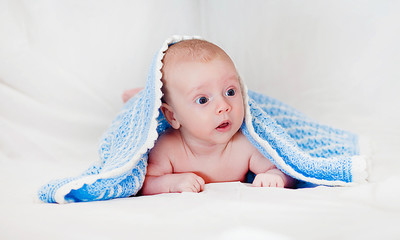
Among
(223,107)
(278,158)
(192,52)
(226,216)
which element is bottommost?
(226,216)

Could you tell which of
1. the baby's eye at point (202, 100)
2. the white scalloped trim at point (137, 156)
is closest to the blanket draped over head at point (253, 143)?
the white scalloped trim at point (137, 156)

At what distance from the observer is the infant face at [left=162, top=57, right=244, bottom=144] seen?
3.90 ft

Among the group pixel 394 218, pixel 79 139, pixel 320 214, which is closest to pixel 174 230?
pixel 320 214

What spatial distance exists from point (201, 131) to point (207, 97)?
9cm

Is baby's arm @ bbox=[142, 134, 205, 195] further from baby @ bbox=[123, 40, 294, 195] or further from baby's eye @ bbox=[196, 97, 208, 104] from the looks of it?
baby's eye @ bbox=[196, 97, 208, 104]

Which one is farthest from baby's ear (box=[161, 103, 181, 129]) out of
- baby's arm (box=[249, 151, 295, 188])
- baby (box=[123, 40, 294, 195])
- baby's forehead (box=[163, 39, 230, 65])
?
baby's arm (box=[249, 151, 295, 188])

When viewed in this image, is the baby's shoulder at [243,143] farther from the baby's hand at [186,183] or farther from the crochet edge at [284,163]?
the baby's hand at [186,183]

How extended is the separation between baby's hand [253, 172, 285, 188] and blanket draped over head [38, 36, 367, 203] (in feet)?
0.13

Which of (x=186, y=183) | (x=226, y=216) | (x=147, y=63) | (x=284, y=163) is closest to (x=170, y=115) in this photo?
(x=186, y=183)

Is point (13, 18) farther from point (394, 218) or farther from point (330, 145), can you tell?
point (394, 218)

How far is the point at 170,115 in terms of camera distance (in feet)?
4.25

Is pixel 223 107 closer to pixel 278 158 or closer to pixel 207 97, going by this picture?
pixel 207 97

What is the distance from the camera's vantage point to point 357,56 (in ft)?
5.77

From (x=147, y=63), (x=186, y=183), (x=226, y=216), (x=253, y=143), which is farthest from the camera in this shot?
(x=147, y=63)
